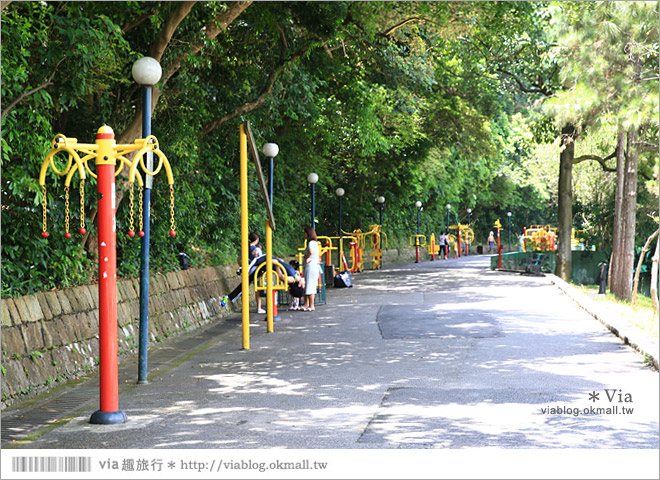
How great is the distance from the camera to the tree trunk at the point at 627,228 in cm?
2159

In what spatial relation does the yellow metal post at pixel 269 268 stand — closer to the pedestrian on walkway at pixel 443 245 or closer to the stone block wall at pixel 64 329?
the stone block wall at pixel 64 329

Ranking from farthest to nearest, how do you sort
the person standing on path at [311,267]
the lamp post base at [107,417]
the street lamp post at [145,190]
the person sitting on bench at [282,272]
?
1. the person standing on path at [311,267]
2. the person sitting on bench at [282,272]
3. the street lamp post at [145,190]
4. the lamp post base at [107,417]

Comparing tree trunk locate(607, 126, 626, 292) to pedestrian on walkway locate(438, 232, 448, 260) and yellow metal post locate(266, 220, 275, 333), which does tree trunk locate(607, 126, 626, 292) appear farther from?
pedestrian on walkway locate(438, 232, 448, 260)

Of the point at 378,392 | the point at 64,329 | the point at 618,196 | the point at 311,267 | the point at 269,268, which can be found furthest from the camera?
the point at 618,196

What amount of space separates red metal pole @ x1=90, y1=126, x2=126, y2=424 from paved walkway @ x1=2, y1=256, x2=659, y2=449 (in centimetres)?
24

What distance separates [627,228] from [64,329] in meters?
16.7

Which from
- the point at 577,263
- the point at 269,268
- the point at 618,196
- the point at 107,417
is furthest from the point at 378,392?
the point at 577,263

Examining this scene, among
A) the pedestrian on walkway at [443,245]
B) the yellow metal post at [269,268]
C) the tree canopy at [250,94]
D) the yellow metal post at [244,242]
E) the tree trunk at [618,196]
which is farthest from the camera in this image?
the pedestrian on walkway at [443,245]

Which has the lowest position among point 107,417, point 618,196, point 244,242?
point 107,417

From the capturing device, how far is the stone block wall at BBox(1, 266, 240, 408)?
314 inches

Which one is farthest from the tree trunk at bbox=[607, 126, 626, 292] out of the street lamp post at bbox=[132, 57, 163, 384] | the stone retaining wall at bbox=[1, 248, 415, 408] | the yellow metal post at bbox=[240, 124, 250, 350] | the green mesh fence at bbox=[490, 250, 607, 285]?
the street lamp post at bbox=[132, 57, 163, 384]

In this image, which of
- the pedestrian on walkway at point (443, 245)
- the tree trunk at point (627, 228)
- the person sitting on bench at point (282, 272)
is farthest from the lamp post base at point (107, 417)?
the pedestrian on walkway at point (443, 245)

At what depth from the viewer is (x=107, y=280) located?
6.83 meters

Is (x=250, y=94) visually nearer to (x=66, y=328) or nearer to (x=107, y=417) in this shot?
(x=66, y=328)
